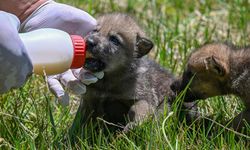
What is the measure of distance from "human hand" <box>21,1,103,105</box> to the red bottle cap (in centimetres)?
26

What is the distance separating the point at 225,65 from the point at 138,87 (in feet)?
2.14

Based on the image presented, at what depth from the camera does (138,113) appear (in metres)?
4.89

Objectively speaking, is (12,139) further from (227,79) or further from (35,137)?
(227,79)

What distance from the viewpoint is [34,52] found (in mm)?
4152

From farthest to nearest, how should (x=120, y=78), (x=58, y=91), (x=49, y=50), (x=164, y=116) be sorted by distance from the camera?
(x=120, y=78), (x=164, y=116), (x=58, y=91), (x=49, y=50)

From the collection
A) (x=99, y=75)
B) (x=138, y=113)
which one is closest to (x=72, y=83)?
(x=99, y=75)

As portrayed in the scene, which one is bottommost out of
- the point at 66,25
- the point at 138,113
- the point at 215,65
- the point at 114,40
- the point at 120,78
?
the point at 138,113

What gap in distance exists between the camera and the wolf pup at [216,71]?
17.1 ft

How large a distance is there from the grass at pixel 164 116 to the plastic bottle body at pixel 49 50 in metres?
0.44

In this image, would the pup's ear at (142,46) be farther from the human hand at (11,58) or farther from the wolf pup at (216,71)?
the human hand at (11,58)

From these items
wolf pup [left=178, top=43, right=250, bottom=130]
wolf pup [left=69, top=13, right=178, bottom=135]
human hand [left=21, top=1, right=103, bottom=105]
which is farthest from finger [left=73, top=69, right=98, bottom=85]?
wolf pup [left=178, top=43, right=250, bottom=130]

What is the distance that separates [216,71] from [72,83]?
110 cm

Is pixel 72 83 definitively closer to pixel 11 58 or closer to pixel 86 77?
pixel 86 77

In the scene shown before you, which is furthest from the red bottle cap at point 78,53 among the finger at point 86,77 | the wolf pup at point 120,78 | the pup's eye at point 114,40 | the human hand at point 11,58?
the pup's eye at point 114,40
